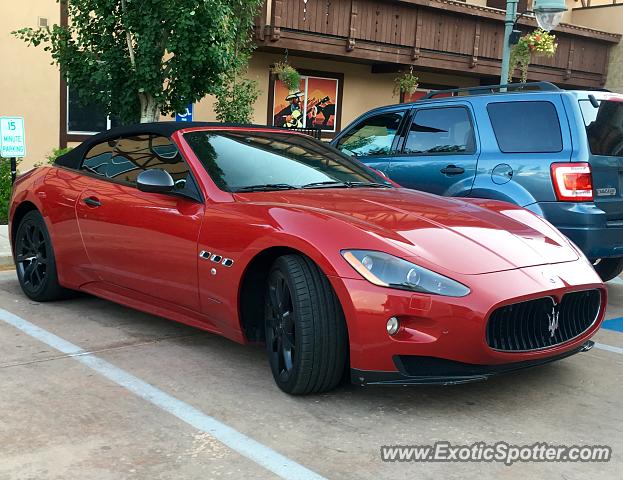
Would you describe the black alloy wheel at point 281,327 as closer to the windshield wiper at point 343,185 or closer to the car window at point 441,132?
the windshield wiper at point 343,185

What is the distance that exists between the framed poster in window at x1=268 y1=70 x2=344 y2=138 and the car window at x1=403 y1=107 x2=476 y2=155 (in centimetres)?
864

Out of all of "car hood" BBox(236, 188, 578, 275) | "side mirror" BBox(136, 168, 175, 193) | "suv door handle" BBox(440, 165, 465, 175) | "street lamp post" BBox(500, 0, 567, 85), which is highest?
"street lamp post" BBox(500, 0, 567, 85)

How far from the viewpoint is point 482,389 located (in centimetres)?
415

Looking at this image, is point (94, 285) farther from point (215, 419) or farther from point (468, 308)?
point (468, 308)

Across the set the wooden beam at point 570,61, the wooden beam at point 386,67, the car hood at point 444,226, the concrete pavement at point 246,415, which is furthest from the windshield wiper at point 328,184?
the wooden beam at point 570,61

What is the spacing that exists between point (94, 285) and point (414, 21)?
12.1 m

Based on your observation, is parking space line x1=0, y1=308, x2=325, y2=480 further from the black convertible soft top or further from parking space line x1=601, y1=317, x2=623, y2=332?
parking space line x1=601, y1=317, x2=623, y2=332

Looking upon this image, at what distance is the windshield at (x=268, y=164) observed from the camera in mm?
4641

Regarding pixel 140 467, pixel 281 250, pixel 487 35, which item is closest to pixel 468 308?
pixel 281 250

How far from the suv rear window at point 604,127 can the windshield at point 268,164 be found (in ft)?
6.32

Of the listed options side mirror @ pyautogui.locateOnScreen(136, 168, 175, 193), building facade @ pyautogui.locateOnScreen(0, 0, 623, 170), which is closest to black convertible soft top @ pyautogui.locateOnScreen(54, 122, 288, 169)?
side mirror @ pyautogui.locateOnScreen(136, 168, 175, 193)

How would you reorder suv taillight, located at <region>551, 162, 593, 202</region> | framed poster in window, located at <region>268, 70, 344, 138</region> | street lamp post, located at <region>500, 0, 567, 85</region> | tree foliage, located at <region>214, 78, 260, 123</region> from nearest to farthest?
suv taillight, located at <region>551, 162, 593, 202</region>, street lamp post, located at <region>500, 0, 567, 85</region>, tree foliage, located at <region>214, 78, 260, 123</region>, framed poster in window, located at <region>268, 70, 344, 138</region>

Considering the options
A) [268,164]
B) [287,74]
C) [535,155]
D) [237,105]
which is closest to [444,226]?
[268,164]

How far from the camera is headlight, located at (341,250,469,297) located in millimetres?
3559
